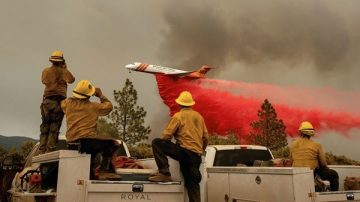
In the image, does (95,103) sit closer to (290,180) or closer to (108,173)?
(108,173)

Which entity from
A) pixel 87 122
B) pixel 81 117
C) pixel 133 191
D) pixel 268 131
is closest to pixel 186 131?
pixel 133 191

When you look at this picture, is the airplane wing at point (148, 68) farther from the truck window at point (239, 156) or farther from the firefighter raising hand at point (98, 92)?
the firefighter raising hand at point (98, 92)

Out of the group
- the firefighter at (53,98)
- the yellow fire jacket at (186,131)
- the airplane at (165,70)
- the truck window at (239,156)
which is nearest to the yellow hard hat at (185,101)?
the yellow fire jacket at (186,131)

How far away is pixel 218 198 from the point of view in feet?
23.9

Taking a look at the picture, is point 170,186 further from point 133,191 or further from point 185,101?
point 185,101

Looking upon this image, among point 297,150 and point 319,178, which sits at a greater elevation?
→ point 297,150

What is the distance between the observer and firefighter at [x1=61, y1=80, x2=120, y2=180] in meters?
6.26

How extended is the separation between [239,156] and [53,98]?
434 centimetres

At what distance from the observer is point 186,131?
675 centimetres

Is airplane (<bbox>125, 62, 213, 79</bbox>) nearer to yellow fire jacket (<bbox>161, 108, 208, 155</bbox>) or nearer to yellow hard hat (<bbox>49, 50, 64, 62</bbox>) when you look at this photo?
yellow hard hat (<bbox>49, 50, 64, 62</bbox>)

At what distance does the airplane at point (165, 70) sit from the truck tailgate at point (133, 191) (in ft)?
77.0

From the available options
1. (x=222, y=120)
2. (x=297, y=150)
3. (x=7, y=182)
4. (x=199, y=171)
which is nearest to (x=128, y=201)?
(x=199, y=171)

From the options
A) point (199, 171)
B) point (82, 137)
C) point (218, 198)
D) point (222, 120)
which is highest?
point (222, 120)

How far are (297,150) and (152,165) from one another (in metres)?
2.97
